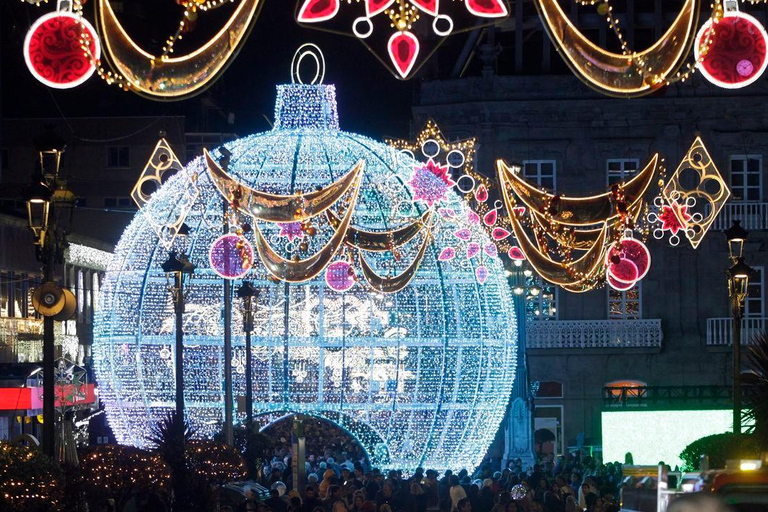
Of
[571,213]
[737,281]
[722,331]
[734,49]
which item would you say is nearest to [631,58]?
[734,49]

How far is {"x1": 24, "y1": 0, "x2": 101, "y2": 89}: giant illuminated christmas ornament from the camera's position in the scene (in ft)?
33.6

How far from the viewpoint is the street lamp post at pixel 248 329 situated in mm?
24156

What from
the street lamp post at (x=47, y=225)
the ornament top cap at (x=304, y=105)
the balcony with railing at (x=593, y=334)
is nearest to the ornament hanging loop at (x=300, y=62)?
the ornament top cap at (x=304, y=105)

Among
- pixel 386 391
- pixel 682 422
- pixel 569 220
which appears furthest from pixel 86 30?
pixel 682 422

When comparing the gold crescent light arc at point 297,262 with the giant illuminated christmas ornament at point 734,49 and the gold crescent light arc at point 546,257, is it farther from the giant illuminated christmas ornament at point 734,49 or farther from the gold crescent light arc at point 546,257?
the giant illuminated christmas ornament at point 734,49

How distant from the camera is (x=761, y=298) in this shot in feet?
138

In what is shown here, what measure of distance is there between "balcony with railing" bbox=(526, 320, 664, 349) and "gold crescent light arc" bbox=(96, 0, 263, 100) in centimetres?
3172

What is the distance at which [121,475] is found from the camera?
17297mm

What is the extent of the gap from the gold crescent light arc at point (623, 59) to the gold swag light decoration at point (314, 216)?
27.2 ft

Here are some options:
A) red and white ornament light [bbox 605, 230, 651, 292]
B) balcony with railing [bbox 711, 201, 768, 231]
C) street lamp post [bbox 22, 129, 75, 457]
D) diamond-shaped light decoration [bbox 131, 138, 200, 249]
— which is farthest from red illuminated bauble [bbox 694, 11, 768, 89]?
balcony with railing [bbox 711, 201, 768, 231]

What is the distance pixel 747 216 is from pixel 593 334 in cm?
524

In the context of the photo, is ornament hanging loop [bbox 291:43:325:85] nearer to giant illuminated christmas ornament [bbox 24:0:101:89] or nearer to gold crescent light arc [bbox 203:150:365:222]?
gold crescent light arc [bbox 203:150:365:222]

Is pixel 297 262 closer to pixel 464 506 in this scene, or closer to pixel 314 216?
pixel 314 216

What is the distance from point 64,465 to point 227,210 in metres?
7.38
